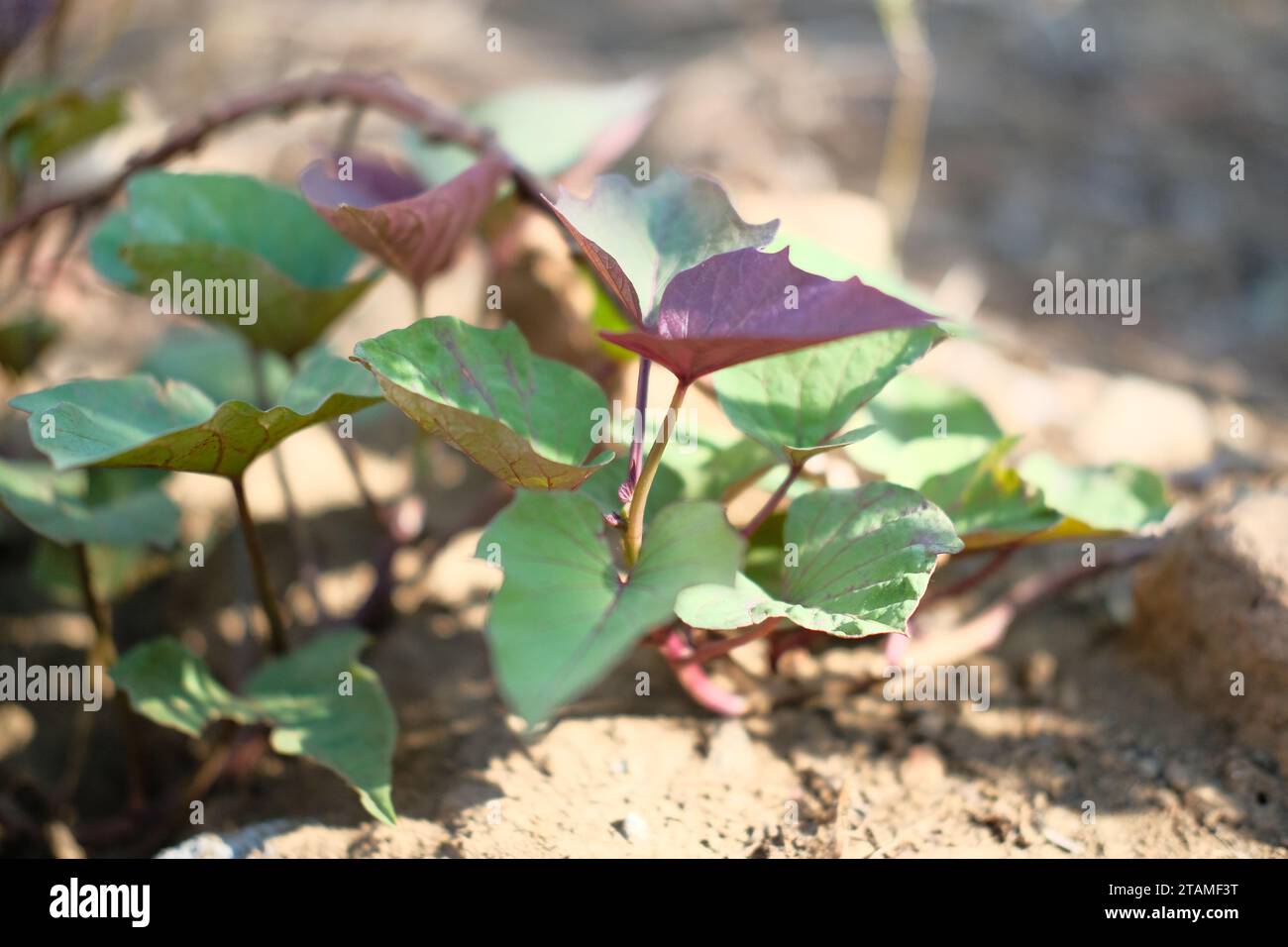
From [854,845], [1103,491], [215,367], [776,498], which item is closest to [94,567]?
[215,367]

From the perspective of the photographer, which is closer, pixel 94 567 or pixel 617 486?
pixel 617 486

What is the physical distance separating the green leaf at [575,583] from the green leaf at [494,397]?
0.18 ft

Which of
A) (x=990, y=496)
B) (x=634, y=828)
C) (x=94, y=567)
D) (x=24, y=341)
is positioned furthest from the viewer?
(x=24, y=341)

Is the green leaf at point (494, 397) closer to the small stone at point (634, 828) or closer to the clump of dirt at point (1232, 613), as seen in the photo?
the small stone at point (634, 828)

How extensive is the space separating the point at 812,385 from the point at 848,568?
23 cm

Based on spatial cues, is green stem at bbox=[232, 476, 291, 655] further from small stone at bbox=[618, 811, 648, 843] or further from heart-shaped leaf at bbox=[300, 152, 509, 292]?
small stone at bbox=[618, 811, 648, 843]

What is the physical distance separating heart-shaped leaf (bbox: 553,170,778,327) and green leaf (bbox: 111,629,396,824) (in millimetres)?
518

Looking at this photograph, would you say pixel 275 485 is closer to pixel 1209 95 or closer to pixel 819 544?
pixel 819 544

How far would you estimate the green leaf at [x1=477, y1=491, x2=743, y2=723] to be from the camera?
0.82 metres

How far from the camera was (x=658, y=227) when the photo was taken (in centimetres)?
111

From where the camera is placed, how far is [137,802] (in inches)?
56.7

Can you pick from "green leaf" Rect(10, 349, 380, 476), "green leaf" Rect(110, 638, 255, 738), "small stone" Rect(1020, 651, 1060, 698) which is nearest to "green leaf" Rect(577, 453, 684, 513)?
"green leaf" Rect(10, 349, 380, 476)

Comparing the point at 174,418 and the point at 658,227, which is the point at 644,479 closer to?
the point at 658,227
